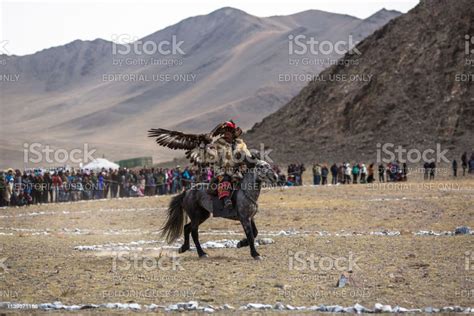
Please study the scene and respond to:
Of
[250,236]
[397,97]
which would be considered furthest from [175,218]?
[397,97]

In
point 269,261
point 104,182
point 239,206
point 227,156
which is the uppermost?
point 227,156

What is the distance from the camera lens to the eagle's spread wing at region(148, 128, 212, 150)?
1714 centimetres

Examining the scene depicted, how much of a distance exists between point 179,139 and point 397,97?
67325 mm

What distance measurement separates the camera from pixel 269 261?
54.7 ft

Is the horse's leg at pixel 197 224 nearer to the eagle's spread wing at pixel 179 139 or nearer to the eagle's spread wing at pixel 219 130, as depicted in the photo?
the eagle's spread wing at pixel 179 139

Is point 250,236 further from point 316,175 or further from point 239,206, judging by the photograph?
point 316,175

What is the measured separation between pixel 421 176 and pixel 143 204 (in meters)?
25.4

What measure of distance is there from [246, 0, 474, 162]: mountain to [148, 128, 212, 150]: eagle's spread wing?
184ft

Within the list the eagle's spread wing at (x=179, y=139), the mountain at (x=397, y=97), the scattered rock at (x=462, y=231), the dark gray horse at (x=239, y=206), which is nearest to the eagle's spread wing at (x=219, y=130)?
the eagle's spread wing at (x=179, y=139)

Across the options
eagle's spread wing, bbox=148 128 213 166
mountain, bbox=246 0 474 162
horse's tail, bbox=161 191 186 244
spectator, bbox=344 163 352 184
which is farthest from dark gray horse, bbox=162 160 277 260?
mountain, bbox=246 0 474 162

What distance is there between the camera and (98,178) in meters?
49.1

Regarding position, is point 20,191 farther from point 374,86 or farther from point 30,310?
point 374,86

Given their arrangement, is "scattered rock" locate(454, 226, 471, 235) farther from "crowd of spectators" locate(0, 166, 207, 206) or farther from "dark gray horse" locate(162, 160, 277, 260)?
"crowd of spectators" locate(0, 166, 207, 206)

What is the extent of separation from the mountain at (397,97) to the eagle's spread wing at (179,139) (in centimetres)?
5616
